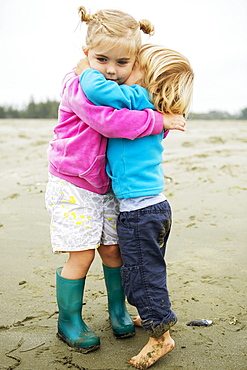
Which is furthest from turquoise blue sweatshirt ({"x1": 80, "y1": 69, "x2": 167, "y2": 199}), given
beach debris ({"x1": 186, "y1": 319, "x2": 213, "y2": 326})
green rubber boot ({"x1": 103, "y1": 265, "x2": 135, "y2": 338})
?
beach debris ({"x1": 186, "y1": 319, "x2": 213, "y2": 326})

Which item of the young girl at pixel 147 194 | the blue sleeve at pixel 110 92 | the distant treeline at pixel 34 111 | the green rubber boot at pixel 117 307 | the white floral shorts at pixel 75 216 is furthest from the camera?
the distant treeline at pixel 34 111

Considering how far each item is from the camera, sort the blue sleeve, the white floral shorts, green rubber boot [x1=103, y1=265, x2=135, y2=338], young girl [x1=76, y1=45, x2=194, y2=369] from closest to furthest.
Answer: the blue sleeve → young girl [x1=76, y1=45, x2=194, y2=369] → the white floral shorts → green rubber boot [x1=103, y1=265, x2=135, y2=338]

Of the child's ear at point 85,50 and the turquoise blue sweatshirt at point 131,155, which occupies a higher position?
the child's ear at point 85,50

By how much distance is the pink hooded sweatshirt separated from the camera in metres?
2.10

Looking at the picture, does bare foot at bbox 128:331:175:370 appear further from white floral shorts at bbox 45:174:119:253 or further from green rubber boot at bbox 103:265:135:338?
white floral shorts at bbox 45:174:119:253

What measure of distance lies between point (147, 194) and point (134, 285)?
1.40ft

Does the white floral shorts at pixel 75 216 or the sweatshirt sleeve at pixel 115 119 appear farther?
the white floral shorts at pixel 75 216

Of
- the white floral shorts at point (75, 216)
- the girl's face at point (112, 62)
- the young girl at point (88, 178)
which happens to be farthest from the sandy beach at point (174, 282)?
the girl's face at point (112, 62)

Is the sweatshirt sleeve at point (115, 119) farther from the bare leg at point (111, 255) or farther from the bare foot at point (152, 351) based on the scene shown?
the bare foot at point (152, 351)

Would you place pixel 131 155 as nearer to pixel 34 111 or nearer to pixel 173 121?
pixel 173 121

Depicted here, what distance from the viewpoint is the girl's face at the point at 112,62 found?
2.14m

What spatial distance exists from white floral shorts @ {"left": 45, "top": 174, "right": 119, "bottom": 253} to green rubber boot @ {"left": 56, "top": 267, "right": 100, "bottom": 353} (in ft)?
0.63

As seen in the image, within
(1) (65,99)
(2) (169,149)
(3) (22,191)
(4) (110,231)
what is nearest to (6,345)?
(4) (110,231)

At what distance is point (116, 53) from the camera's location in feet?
7.02
